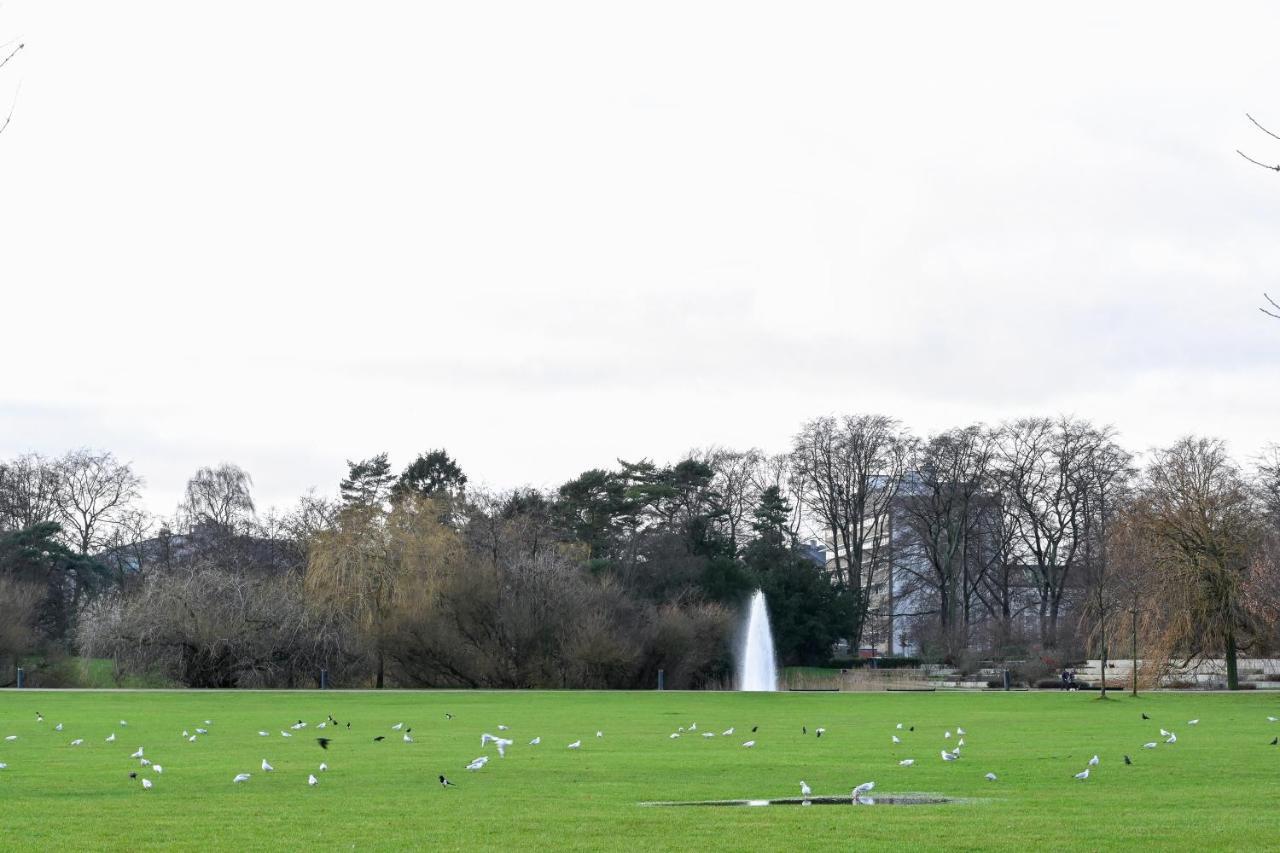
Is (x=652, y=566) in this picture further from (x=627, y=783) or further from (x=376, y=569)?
(x=627, y=783)

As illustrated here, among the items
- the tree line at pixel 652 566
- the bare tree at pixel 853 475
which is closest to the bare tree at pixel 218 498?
the tree line at pixel 652 566

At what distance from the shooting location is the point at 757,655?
217 ft

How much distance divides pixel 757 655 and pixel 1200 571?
2214 cm

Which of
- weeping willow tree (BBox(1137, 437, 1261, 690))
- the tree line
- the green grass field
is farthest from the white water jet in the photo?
the green grass field

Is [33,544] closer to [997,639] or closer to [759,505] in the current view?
[759,505]

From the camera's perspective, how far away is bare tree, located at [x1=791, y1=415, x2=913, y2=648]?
8312cm

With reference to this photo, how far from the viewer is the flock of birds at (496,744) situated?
1817cm

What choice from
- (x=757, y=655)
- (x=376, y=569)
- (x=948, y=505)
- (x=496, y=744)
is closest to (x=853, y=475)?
(x=948, y=505)

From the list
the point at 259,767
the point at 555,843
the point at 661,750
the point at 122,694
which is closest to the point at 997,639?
the point at 122,694

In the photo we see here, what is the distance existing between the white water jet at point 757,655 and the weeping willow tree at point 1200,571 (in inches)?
692

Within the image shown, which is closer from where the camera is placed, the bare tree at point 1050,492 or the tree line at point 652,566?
the tree line at point 652,566

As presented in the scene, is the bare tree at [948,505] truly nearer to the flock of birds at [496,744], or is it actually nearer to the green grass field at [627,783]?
the green grass field at [627,783]

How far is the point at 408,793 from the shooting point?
17.2 m

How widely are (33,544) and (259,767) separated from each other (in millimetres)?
56859
